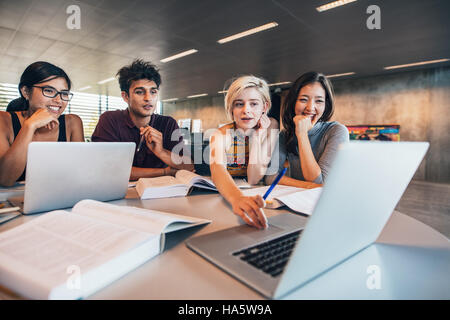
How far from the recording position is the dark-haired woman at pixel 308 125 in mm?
1619

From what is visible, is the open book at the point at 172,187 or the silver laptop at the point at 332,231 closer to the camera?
the silver laptop at the point at 332,231

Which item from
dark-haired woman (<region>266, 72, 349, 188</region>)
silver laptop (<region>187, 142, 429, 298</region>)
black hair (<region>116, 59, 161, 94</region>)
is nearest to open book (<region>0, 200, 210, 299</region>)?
silver laptop (<region>187, 142, 429, 298</region>)

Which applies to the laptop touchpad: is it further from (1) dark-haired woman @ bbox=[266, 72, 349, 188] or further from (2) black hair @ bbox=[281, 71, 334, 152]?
(2) black hair @ bbox=[281, 71, 334, 152]

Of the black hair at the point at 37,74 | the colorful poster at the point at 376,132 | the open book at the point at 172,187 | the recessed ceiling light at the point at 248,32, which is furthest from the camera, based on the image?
the colorful poster at the point at 376,132

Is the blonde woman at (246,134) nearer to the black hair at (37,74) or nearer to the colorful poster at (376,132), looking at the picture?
the black hair at (37,74)

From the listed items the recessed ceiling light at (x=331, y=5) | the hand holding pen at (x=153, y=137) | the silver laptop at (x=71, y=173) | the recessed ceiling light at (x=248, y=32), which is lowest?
the silver laptop at (x=71, y=173)

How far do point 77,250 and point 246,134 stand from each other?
4.28ft

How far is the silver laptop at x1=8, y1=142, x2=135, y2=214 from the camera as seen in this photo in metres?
0.78

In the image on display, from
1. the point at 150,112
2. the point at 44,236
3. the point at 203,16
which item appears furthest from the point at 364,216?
the point at 203,16

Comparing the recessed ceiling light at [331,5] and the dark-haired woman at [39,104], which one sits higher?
the recessed ceiling light at [331,5]

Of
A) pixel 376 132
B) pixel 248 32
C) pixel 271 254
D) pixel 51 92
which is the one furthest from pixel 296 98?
pixel 376 132

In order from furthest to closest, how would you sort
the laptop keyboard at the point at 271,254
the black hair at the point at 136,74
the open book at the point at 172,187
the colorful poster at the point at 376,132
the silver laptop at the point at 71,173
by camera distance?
the colorful poster at the point at 376,132 → the black hair at the point at 136,74 → the open book at the point at 172,187 → the silver laptop at the point at 71,173 → the laptop keyboard at the point at 271,254

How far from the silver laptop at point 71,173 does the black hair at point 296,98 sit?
122cm

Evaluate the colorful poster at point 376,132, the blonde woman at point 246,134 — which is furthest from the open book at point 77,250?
the colorful poster at point 376,132
